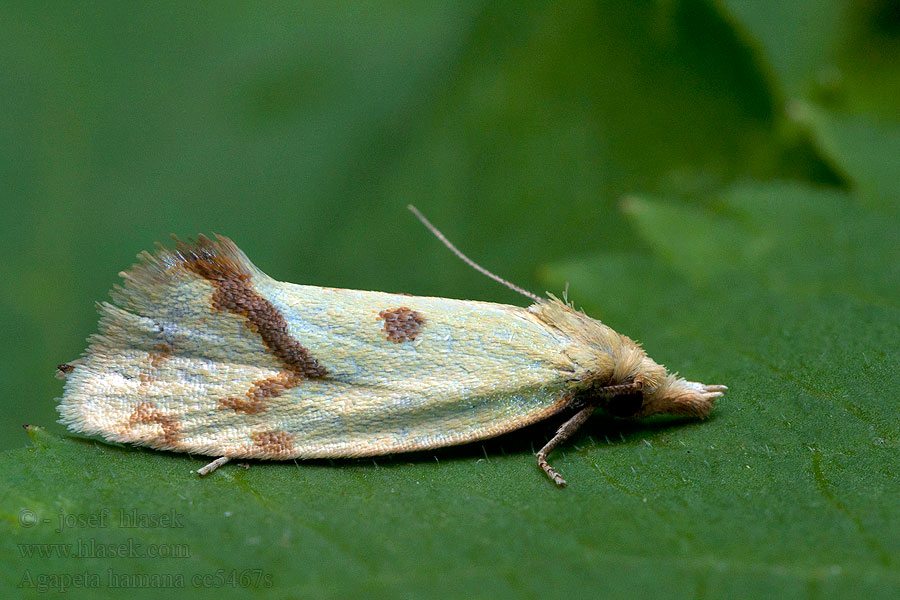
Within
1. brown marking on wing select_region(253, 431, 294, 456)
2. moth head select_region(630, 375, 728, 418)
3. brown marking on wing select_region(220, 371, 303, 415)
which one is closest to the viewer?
brown marking on wing select_region(253, 431, 294, 456)

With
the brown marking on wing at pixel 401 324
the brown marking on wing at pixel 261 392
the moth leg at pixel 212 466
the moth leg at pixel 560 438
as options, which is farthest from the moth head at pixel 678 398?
the moth leg at pixel 212 466

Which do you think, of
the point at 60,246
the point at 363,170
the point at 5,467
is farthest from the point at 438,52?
the point at 5,467

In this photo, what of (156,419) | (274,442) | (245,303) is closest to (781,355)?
(274,442)

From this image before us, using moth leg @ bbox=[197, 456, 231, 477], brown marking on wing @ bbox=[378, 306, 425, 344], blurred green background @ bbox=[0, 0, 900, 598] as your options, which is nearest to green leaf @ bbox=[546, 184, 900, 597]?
blurred green background @ bbox=[0, 0, 900, 598]

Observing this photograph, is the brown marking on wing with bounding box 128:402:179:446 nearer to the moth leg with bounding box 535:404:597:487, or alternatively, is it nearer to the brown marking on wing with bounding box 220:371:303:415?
the brown marking on wing with bounding box 220:371:303:415

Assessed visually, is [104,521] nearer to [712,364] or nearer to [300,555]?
[300,555]

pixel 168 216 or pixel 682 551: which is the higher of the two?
pixel 682 551

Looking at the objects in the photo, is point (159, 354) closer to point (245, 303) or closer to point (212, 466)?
point (245, 303)
